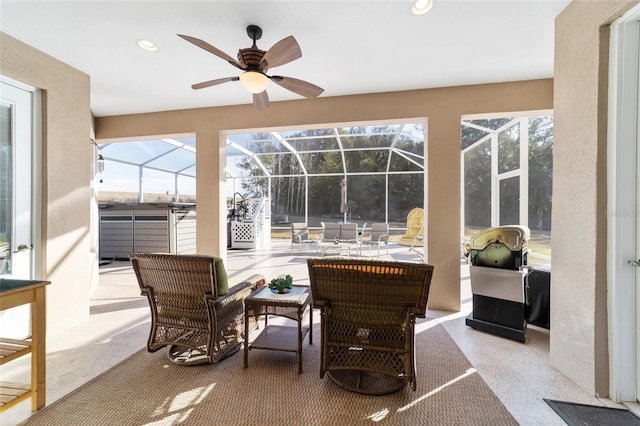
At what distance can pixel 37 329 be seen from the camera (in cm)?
163

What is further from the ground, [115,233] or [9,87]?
[9,87]

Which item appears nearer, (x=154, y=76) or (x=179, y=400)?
(x=179, y=400)

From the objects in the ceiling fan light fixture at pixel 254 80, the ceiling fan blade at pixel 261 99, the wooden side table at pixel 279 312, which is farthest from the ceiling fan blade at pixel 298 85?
the wooden side table at pixel 279 312

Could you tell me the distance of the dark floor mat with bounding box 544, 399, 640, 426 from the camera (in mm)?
1565

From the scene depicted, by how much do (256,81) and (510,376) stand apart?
3.01 meters

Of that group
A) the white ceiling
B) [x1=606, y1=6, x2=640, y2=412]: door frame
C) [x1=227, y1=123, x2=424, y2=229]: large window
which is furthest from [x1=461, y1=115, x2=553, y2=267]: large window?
[x1=227, y1=123, x2=424, y2=229]: large window

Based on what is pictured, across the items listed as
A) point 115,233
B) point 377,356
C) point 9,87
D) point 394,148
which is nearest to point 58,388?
point 377,356

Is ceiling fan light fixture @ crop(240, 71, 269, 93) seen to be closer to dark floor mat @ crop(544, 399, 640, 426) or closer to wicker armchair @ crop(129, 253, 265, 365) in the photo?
wicker armchair @ crop(129, 253, 265, 365)

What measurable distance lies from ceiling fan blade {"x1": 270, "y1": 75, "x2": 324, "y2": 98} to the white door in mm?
2333

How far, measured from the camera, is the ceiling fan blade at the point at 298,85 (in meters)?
2.32

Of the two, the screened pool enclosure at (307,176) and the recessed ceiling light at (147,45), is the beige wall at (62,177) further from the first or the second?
the screened pool enclosure at (307,176)

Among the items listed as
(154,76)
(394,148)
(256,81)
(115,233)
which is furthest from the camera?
(394,148)

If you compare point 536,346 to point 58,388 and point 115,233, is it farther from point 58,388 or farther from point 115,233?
point 115,233

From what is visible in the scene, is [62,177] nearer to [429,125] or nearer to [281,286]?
[281,286]
